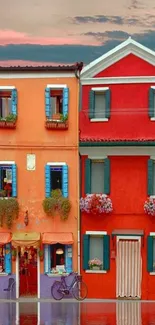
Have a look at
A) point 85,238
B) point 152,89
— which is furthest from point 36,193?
point 152,89

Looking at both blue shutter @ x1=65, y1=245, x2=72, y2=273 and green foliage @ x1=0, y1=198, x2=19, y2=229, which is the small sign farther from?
blue shutter @ x1=65, y1=245, x2=72, y2=273

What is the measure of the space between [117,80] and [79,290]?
357 inches

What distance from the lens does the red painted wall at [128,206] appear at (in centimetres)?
2111

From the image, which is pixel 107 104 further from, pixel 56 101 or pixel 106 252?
pixel 106 252

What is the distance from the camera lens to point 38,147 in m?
21.5

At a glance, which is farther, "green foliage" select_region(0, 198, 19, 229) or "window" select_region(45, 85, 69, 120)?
"green foliage" select_region(0, 198, 19, 229)

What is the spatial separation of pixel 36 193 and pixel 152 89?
661cm

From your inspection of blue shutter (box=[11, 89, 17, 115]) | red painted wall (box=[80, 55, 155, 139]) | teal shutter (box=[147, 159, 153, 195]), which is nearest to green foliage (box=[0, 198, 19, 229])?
blue shutter (box=[11, 89, 17, 115])

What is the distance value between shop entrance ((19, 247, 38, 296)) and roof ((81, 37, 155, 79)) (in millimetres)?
7992

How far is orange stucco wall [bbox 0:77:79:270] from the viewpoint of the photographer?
70.0ft

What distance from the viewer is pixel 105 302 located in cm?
2112

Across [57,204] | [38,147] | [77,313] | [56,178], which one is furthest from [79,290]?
[38,147]

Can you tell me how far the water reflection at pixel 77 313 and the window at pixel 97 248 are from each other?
1685 millimetres

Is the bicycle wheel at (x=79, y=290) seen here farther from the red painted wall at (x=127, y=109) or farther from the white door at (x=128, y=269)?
the red painted wall at (x=127, y=109)
